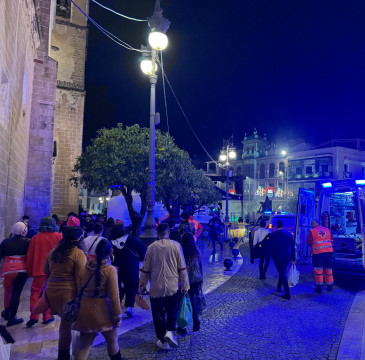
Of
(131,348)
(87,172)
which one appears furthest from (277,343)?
(87,172)

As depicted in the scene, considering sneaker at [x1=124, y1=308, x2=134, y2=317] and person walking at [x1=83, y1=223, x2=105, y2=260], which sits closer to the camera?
person walking at [x1=83, y1=223, x2=105, y2=260]

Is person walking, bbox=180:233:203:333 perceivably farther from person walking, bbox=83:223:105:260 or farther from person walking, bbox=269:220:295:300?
person walking, bbox=269:220:295:300

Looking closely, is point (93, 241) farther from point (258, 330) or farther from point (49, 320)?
point (258, 330)

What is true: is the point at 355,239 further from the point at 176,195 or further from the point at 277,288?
the point at 176,195

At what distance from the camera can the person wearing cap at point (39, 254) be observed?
222 inches

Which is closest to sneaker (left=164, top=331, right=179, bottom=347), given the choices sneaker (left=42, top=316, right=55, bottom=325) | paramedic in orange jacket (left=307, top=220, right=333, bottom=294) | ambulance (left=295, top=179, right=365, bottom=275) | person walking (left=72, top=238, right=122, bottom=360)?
person walking (left=72, top=238, right=122, bottom=360)

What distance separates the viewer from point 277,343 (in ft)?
16.1

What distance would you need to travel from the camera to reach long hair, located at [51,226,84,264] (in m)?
3.92

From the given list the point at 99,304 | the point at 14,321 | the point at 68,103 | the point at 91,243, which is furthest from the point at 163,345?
the point at 68,103

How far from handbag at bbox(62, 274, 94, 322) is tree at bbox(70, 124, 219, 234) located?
13.5 m

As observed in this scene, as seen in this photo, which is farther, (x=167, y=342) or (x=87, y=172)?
(x=87, y=172)

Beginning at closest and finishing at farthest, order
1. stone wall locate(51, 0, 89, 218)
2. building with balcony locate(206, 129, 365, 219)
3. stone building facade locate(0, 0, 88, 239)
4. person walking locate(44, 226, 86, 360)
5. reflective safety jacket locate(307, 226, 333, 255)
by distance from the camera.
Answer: person walking locate(44, 226, 86, 360) → reflective safety jacket locate(307, 226, 333, 255) → stone building facade locate(0, 0, 88, 239) → stone wall locate(51, 0, 89, 218) → building with balcony locate(206, 129, 365, 219)

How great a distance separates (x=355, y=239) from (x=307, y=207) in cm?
170

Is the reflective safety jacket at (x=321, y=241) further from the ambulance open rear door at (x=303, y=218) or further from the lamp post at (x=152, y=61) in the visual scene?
the lamp post at (x=152, y=61)
